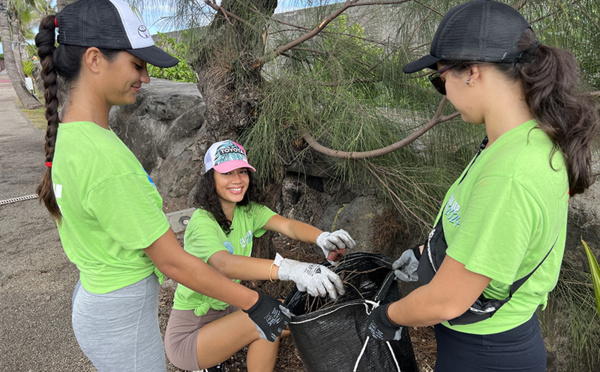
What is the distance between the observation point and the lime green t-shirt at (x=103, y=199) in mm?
1086

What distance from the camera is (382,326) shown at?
1.20 metres

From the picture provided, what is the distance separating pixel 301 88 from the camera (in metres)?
2.13

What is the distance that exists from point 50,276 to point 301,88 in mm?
2532

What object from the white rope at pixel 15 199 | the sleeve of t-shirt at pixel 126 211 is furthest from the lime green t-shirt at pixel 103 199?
the white rope at pixel 15 199

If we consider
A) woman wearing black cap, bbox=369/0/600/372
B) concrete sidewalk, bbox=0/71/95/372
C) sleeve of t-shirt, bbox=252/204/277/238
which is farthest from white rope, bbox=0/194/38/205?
woman wearing black cap, bbox=369/0/600/372

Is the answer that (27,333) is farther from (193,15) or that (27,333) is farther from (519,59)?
(519,59)

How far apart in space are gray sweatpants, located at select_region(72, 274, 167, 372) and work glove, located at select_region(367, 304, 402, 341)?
643 millimetres

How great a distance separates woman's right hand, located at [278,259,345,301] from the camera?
1.51 meters

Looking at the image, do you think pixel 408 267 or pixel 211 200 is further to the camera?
pixel 211 200

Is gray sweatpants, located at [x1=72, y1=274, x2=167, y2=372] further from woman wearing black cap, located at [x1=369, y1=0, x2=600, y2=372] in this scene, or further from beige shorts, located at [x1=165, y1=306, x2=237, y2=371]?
woman wearing black cap, located at [x1=369, y1=0, x2=600, y2=372]

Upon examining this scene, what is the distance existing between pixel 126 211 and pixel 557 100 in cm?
100

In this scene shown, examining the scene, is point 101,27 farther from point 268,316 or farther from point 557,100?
point 557,100

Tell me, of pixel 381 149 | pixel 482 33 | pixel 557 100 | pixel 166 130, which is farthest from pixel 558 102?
pixel 166 130

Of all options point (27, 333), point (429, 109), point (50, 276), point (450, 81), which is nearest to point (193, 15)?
point (429, 109)
